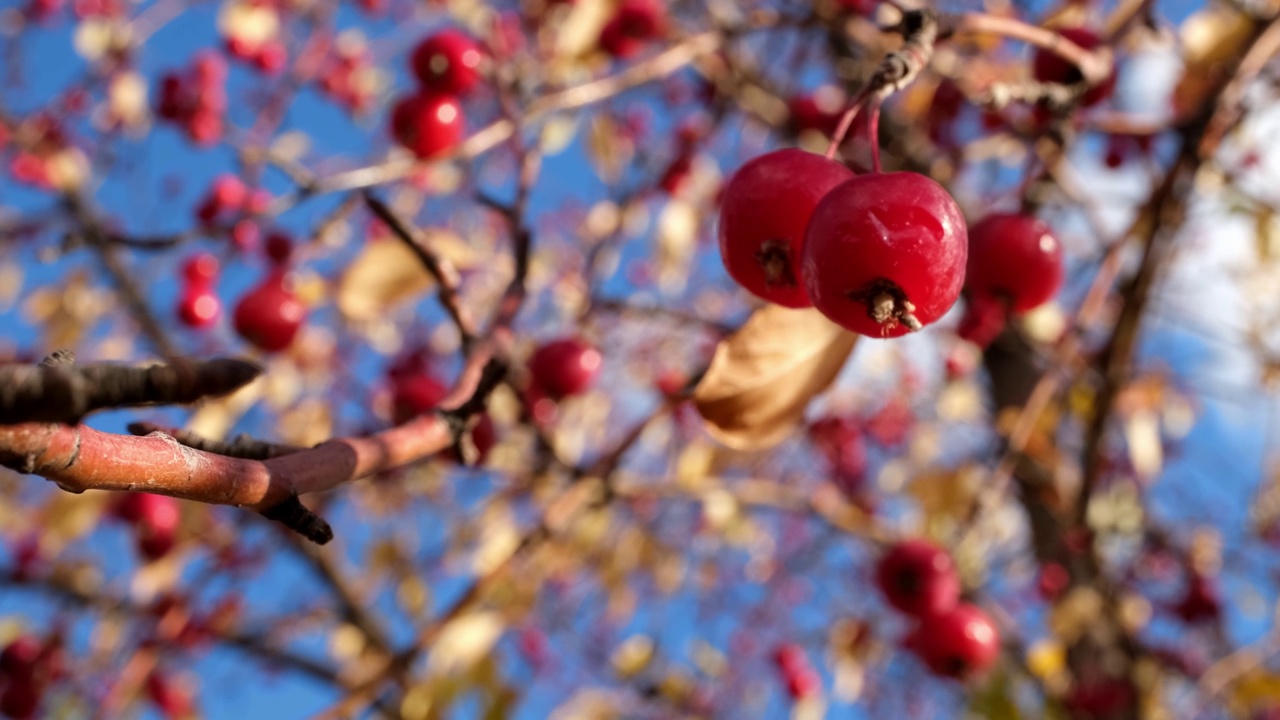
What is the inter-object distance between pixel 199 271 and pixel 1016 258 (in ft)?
7.62

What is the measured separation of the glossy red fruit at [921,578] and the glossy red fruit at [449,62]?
1.53 metres

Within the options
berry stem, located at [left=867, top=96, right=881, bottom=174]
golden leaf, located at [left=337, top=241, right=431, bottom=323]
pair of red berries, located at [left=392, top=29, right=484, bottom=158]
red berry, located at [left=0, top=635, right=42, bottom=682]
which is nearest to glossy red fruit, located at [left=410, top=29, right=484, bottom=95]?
pair of red berries, located at [left=392, top=29, right=484, bottom=158]

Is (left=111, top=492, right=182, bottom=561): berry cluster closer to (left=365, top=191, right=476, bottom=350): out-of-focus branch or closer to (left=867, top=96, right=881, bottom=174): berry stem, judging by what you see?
(left=365, top=191, right=476, bottom=350): out-of-focus branch

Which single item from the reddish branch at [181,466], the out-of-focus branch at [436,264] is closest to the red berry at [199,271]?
the out-of-focus branch at [436,264]

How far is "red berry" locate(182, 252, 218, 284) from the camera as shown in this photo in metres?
2.69

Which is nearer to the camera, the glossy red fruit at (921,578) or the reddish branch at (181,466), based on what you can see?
the reddish branch at (181,466)

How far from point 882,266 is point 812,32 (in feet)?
8.72

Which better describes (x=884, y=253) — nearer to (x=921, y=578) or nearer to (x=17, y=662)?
(x=921, y=578)

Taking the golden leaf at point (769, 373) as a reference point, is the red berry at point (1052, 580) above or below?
below

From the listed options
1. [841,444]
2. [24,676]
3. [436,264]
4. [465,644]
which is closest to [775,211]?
[436,264]

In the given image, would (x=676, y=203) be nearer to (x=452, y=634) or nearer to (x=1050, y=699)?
(x=452, y=634)

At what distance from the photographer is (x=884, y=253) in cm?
83

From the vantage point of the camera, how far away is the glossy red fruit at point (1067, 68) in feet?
5.04

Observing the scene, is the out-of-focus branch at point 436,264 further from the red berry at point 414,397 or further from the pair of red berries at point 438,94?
the pair of red berries at point 438,94
